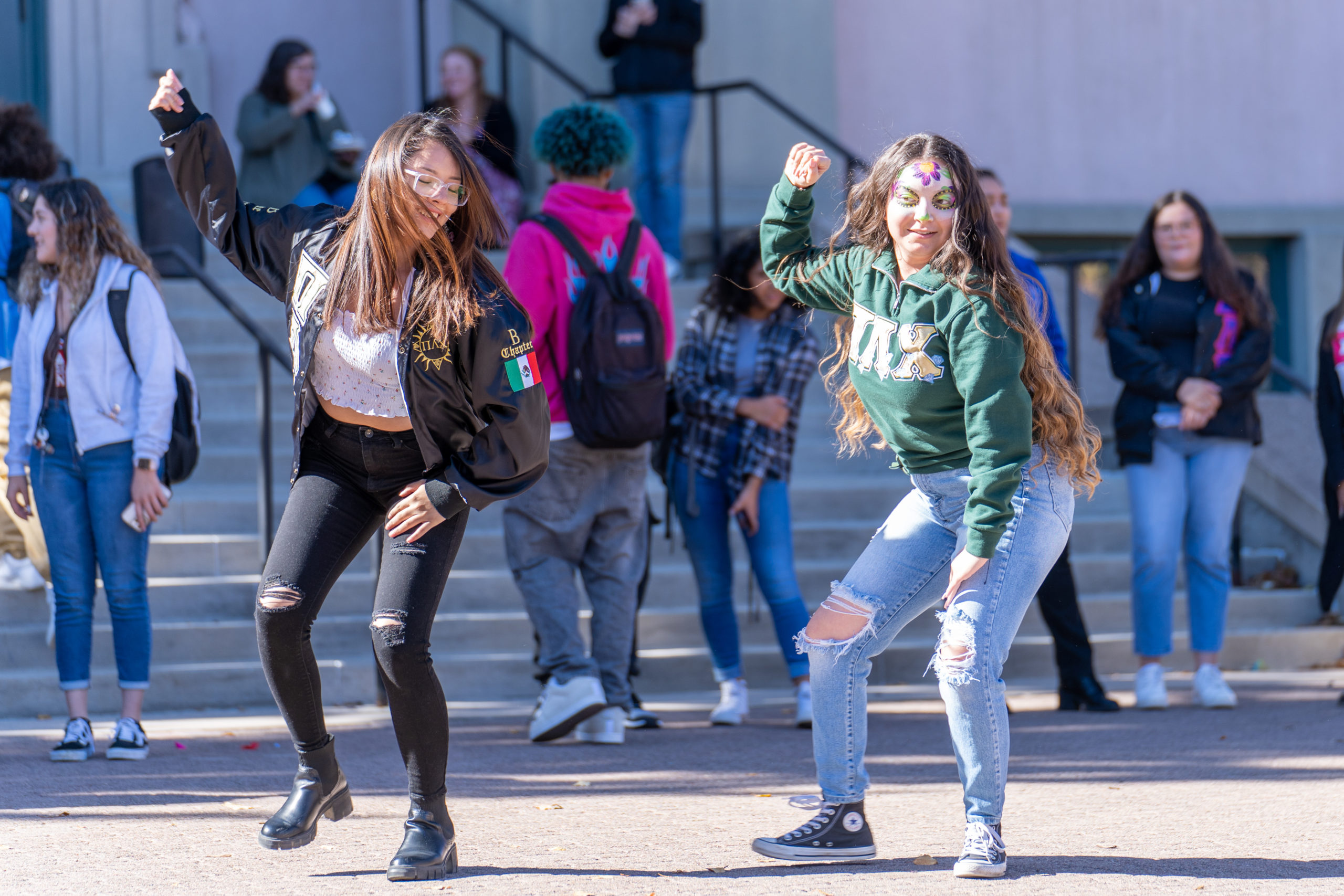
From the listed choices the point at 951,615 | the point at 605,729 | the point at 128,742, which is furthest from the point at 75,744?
the point at 951,615

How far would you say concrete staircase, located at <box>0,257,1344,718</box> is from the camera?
21.1 feet

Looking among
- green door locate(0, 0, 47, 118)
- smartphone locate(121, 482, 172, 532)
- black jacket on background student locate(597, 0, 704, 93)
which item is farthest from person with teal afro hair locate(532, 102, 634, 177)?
green door locate(0, 0, 47, 118)

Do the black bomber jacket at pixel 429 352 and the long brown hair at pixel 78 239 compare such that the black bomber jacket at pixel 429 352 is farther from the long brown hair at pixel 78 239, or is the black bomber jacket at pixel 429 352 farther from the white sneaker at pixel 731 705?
the white sneaker at pixel 731 705

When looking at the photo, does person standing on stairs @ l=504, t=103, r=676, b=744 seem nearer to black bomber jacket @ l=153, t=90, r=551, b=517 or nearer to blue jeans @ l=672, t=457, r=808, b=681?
blue jeans @ l=672, t=457, r=808, b=681

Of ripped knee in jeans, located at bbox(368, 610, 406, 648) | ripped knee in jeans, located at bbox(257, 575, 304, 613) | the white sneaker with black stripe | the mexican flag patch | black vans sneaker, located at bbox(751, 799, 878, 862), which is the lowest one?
the white sneaker with black stripe

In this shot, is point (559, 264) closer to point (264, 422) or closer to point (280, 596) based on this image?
point (264, 422)

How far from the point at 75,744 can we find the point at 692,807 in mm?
2180

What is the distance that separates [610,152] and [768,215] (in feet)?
5.90

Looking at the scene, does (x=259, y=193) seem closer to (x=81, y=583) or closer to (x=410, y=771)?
(x=81, y=583)

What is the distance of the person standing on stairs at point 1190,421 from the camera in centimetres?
645

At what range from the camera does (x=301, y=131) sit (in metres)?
9.37

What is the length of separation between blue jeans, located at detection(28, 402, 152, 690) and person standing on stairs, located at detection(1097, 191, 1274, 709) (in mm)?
3921

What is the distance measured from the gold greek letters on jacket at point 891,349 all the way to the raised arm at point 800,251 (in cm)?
17

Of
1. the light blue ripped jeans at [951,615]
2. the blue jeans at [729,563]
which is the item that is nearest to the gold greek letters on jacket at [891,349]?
the light blue ripped jeans at [951,615]
